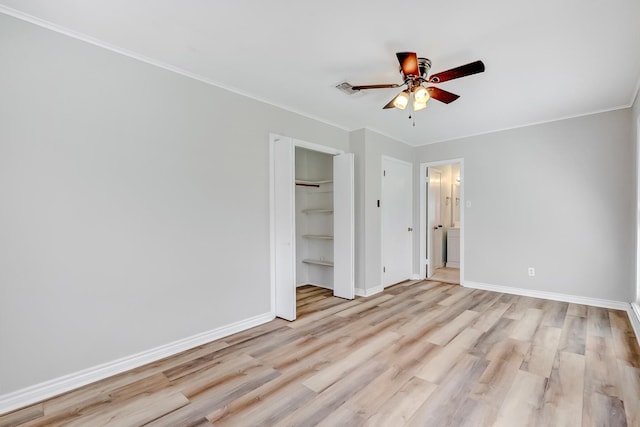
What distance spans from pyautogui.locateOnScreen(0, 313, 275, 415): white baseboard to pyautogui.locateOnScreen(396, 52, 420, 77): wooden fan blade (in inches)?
108

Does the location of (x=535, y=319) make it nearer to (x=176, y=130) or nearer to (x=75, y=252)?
(x=176, y=130)

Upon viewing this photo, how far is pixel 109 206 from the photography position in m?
2.21

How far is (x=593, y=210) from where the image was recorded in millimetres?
3771

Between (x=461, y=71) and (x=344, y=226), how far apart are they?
93.6 inches

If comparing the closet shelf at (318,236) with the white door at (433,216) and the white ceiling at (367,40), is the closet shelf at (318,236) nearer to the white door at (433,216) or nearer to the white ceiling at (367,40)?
the white door at (433,216)

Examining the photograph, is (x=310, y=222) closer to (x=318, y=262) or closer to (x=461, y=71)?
(x=318, y=262)

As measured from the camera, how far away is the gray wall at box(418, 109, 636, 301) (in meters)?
3.62

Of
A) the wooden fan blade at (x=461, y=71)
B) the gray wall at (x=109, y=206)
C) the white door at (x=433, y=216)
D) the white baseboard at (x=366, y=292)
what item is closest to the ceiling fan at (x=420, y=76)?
the wooden fan blade at (x=461, y=71)

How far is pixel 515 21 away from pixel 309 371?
285 centimetres

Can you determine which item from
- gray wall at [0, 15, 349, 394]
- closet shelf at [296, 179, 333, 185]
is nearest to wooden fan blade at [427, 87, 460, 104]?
gray wall at [0, 15, 349, 394]

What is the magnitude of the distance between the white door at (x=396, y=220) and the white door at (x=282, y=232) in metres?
1.85

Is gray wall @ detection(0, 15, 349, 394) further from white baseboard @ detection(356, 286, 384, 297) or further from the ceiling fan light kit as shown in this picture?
white baseboard @ detection(356, 286, 384, 297)

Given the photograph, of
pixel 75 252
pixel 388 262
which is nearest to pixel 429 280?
pixel 388 262

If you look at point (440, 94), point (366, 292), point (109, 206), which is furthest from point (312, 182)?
point (109, 206)
